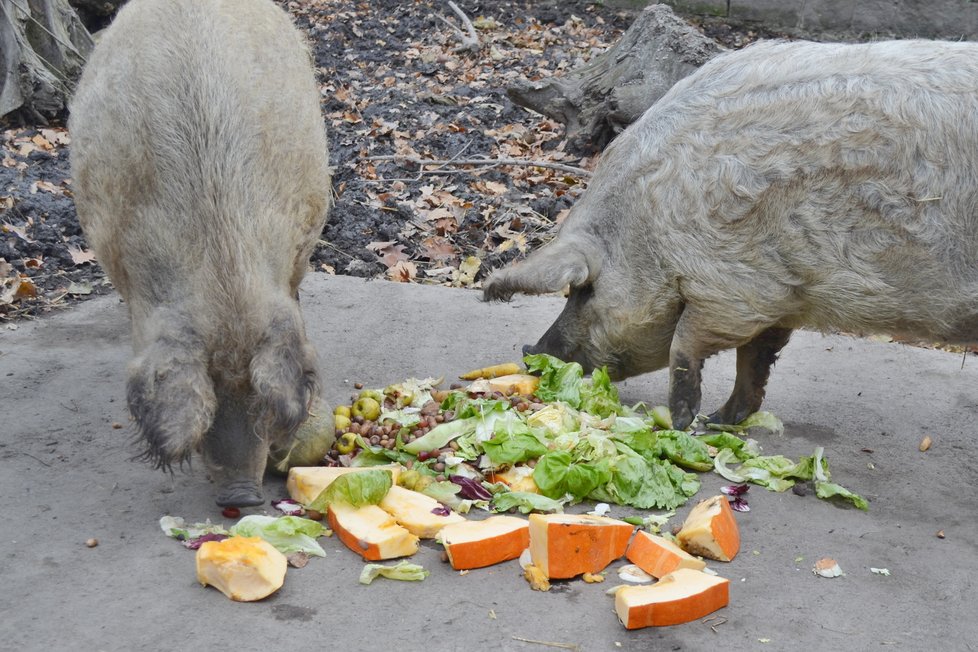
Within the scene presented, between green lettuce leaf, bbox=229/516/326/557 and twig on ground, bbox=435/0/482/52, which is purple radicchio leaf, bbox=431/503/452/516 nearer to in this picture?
green lettuce leaf, bbox=229/516/326/557

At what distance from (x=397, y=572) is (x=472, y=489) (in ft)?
2.38

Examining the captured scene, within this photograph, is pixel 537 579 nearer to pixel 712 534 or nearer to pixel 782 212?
pixel 712 534

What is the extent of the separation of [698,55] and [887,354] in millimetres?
3127

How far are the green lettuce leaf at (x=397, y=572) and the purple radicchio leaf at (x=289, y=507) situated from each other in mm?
526

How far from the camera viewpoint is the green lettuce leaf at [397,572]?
384 centimetres

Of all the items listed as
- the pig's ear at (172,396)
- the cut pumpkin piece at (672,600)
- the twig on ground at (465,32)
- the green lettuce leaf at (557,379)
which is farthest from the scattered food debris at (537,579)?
the twig on ground at (465,32)

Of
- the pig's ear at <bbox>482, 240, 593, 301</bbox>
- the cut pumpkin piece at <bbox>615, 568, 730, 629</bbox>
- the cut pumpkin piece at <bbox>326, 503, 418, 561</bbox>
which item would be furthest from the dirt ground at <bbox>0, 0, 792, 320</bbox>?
the cut pumpkin piece at <bbox>615, 568, 730, 629</bbox>

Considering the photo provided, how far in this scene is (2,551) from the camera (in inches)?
154

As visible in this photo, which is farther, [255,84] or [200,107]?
[255,84]

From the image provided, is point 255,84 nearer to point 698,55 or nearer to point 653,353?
point 653,353

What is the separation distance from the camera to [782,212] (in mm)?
4602

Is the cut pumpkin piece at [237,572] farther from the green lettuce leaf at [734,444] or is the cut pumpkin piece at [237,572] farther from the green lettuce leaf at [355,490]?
the green lettuce leaf at [734,444]

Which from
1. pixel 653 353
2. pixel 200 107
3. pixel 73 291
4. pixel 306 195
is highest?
pixel 200 107

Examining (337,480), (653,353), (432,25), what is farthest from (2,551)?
(432,25)
